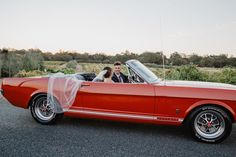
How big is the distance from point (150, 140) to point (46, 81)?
2473 mm

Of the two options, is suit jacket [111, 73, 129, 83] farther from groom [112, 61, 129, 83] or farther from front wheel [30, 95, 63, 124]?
front wheel [30, 95, 63, 124]

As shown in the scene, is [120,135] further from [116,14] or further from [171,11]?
[116,14]

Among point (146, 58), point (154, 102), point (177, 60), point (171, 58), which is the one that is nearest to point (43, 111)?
point (154, 102)

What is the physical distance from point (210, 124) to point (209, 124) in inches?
0.7

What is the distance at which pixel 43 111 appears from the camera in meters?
5.43

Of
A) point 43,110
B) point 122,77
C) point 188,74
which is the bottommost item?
point 43,110

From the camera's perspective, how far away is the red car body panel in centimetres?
438

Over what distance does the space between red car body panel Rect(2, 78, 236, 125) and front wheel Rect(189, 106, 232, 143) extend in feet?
0.39

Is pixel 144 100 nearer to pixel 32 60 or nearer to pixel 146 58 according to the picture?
pixel 146 58

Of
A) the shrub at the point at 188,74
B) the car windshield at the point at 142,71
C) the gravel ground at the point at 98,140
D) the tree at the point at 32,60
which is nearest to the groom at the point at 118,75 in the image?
the car windshield at the point at 142,71

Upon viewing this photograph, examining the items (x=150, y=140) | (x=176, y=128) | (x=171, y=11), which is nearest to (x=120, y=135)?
(x=150, y=140)

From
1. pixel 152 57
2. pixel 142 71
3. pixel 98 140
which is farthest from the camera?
pixel 152 57

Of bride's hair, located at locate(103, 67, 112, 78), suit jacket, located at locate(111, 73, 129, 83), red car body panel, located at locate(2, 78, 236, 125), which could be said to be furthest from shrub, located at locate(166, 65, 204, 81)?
red car body panel, located at locate(2, 78, 236, 125)

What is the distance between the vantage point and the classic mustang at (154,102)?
172 inches
